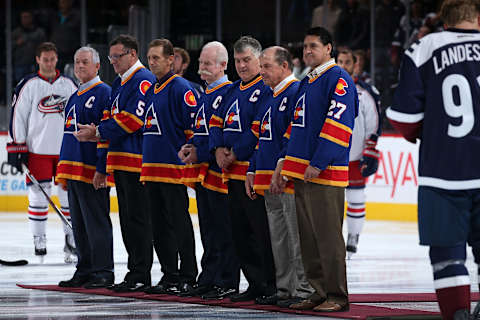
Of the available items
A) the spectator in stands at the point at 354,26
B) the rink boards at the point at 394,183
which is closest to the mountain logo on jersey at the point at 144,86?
the rink boards at the point at 394,183

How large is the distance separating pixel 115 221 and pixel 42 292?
6.47 metres

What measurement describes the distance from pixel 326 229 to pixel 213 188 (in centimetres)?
106

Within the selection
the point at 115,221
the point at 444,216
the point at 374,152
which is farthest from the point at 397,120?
the point at 115,221

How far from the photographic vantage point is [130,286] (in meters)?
6.89

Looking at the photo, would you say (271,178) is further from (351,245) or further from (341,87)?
(351,245)

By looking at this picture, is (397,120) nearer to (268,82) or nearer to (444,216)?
(444,216)

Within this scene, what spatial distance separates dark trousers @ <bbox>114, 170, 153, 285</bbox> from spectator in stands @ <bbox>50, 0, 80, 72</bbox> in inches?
378

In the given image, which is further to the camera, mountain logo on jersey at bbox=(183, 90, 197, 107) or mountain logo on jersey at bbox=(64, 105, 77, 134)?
mountain logo on jersey at bbox=(64, 105, 77, 134)

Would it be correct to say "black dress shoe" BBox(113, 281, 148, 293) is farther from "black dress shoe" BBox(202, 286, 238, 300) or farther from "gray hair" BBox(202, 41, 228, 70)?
"gray hair" BBox(202, 41, 228, 70)

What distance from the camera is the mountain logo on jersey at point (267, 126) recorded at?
603 cm

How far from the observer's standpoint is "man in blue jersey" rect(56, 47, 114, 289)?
23.4 ft

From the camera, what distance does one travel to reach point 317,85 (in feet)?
18.8

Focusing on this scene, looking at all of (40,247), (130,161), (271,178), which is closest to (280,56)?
(271,178)

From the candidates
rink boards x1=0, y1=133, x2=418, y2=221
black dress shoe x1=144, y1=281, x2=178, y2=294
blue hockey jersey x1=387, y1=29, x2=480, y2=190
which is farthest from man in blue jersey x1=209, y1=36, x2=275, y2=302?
rink boards x1=0, y1=133, x2=418, y2=221
